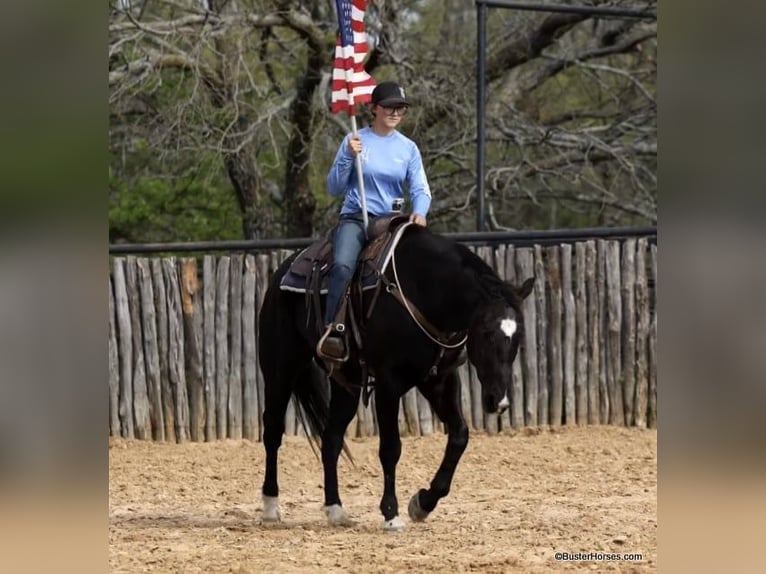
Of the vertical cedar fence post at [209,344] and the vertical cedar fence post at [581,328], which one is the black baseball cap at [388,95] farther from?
the vertical cedar fence post at [581,328]

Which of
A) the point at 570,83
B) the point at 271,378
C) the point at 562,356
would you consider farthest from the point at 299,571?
the point at 570,83

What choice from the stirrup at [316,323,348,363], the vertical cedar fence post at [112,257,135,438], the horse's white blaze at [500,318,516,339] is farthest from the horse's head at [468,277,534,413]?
the vertical cedar fence post at [112,257,135,438]

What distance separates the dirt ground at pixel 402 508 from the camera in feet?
20.0

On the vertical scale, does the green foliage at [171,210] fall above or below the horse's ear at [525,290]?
above

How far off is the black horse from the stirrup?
0.38 feet

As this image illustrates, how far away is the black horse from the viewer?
257 inches

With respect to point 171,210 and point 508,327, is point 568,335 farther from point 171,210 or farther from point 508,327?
point 171,210

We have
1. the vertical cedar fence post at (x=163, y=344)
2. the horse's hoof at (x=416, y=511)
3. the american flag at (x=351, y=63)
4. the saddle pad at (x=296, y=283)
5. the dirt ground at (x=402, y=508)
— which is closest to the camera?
the dirt ground at (x=402, y=508)

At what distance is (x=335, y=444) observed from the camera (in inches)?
299

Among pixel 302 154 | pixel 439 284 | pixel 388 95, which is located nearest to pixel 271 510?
pixel 439 284

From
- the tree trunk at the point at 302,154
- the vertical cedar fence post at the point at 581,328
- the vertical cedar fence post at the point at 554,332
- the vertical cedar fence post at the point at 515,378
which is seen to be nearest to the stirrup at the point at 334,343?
the vertical cedar fence post at the point at 515,378

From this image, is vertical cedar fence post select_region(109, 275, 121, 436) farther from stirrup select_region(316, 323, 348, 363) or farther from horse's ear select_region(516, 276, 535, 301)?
horse's ear select_region(516, 276, 535, 301)
